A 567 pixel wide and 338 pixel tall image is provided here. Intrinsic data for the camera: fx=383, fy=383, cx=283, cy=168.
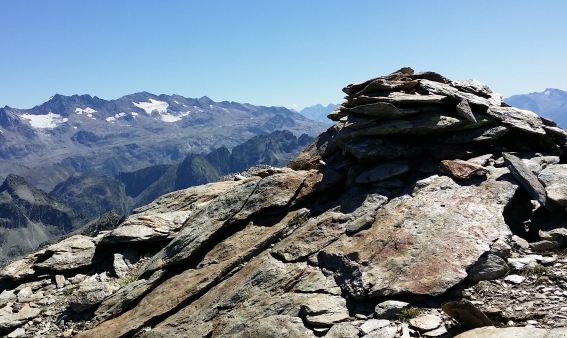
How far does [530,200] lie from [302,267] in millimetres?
12399

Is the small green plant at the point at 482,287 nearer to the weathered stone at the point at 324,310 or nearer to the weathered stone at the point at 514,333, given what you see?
the weathered stone at the point at 514,333

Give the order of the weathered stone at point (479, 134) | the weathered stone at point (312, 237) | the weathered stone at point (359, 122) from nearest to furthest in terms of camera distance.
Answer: the weathered stone at point (312, 237) → the weathered stone at point (479, 134) → the weathered stone at point (359, 122)

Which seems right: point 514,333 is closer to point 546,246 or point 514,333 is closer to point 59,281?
point 546,246

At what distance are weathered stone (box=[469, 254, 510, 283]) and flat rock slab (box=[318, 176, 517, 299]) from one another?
287mm

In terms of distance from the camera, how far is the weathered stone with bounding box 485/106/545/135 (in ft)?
74.8

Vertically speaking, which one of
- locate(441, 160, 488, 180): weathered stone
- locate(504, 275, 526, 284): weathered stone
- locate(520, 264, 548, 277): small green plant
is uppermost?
locate(441, 160, 488, 180): weathered stone

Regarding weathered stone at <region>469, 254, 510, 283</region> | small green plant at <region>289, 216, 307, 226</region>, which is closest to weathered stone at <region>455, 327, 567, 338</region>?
weathered stone at <region>469, 254, 510, 283</region>

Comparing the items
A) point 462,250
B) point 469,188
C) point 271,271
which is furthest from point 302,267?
point 469,188

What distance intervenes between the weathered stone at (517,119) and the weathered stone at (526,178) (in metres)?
3.06

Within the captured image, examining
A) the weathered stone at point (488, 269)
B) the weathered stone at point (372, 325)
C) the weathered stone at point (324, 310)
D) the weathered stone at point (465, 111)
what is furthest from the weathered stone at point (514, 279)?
the weathered stone at point (465, 111)

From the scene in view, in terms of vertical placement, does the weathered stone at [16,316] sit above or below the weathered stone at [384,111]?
below

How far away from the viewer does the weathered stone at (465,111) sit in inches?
868

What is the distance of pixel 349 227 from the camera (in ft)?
66.6

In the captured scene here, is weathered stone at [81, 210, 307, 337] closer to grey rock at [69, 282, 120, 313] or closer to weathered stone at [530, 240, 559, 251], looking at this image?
grey rock at [69, 282, 120, 313]
